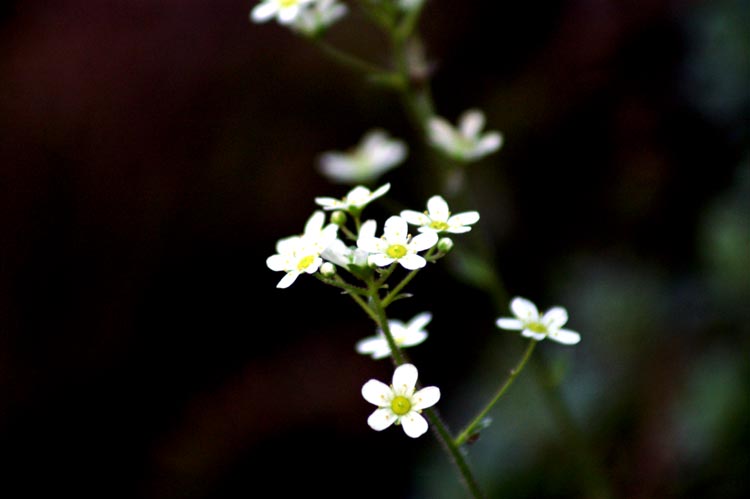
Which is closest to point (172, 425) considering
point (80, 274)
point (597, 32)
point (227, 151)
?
point (80, 274)

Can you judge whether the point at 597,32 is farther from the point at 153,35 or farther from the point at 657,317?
the point at 153,35

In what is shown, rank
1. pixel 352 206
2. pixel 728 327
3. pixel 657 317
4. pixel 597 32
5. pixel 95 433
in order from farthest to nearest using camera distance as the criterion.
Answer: pixel 597 32
pixel 95 433
pixel 657 317
pixel 728 327
pixel 352 206

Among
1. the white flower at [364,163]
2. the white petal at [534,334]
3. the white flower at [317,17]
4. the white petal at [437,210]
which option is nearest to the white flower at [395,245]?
the white petal at [437,210]

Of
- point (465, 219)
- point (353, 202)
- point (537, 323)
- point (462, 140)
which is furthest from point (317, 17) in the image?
point (537, 323)

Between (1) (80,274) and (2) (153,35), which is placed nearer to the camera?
(1) (80,274)

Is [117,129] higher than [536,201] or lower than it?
higher

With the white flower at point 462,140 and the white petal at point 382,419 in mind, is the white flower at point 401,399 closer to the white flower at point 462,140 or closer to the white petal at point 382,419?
the white petal at point 382,419
